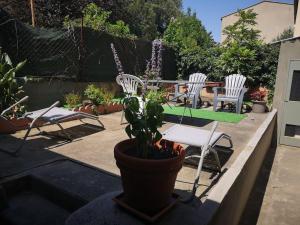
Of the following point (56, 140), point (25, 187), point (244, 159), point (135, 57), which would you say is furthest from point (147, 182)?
point (135, 57)

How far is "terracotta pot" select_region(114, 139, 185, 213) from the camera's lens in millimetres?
1595

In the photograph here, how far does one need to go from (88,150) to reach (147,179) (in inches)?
98.1

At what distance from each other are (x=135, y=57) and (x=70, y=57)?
3.21m

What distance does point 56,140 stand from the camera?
14.3 feet

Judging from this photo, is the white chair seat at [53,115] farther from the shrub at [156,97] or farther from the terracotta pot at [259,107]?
the terracotta pot at [259,107]

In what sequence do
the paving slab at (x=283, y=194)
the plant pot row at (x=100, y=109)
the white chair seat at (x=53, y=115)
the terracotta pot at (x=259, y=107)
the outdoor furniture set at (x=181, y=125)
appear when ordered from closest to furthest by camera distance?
the outdoor furniture set at (x=181, y=125)
the paving slab at (x=283, y=194)
the white chair seat at (x=53, y=115)
the plant pot row at (x=100, y=109)
the terracotta pot at (x=259, y=107)

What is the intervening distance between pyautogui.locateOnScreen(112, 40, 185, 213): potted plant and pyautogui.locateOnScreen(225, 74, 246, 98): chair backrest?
674cm

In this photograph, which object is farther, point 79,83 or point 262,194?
point 79,83

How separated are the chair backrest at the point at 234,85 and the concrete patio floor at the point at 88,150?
240 centimetres

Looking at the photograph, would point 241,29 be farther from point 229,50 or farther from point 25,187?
point 25,187

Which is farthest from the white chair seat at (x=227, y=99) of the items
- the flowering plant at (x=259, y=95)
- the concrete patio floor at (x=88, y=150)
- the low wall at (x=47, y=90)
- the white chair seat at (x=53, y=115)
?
the white chair seat at (x=53, y=115)

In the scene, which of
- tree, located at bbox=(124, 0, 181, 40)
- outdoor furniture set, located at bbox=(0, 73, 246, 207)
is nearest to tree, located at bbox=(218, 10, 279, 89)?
outdoor furniture set, located at bbox=(0, 73, 246, 207)

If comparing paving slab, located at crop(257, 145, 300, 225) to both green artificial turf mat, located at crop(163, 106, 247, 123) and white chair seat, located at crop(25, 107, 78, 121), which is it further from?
white chair seat, located at crop(25, 107, 78, 121)

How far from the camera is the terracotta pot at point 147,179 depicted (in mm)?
1595
